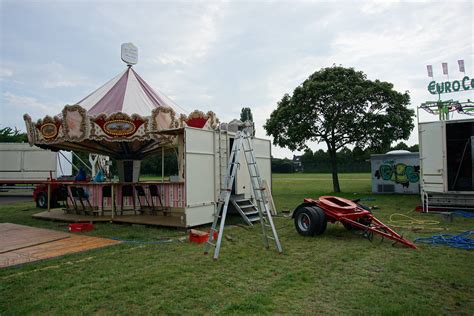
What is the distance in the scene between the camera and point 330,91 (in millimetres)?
17969

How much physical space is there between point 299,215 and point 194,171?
289 centimetres

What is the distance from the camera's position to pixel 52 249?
679 cm

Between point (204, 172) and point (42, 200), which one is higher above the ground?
point (204, 172)

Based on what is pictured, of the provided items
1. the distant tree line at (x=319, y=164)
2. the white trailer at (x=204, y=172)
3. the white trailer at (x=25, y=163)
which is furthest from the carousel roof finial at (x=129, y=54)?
the distant tree line at (x=319, y=164)

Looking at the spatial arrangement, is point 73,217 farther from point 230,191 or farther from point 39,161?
point 39,161

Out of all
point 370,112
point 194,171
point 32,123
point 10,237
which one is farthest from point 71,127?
point 370,112

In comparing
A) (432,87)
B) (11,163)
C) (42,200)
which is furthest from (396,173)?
(11,163)

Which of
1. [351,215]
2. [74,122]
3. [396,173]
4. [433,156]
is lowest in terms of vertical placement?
[351,215]

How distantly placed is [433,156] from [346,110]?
7.61 metres

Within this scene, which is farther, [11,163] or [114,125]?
[11,163]

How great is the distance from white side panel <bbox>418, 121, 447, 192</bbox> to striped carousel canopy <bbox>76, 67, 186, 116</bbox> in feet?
27.1

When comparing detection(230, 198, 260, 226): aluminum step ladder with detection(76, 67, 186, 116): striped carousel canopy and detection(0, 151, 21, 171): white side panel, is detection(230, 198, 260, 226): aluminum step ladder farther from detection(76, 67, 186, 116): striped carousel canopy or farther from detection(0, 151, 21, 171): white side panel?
detection(0, 151, 21, 171): white side panel

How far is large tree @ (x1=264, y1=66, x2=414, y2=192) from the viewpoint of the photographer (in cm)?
1777

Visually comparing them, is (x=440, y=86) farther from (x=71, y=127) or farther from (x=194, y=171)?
(x=71, y=127)
